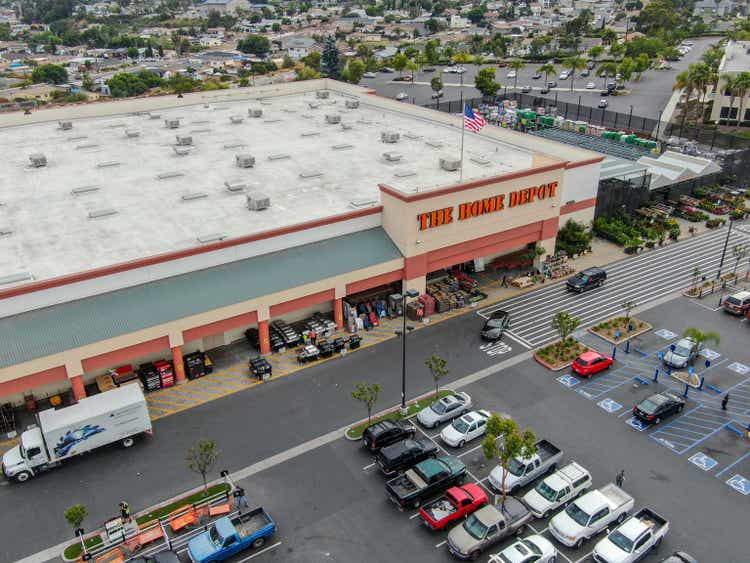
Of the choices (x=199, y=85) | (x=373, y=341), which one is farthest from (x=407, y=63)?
(x=373, y=341)

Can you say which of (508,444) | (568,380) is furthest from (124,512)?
(568,380)

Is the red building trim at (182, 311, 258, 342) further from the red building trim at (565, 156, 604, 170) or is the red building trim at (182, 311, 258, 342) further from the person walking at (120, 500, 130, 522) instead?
the red building trim at (565, 156, 604, 170)

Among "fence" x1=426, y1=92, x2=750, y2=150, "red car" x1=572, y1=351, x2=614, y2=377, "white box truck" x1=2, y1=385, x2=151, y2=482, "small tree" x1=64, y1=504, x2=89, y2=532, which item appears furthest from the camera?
"fence" x1=426, y1=92, x2=750, y2=150

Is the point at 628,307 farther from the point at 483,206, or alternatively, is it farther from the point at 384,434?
the point at 384,434

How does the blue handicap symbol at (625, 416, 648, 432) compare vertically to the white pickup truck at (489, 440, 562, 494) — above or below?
below

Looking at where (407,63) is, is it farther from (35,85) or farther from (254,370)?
(254,370)

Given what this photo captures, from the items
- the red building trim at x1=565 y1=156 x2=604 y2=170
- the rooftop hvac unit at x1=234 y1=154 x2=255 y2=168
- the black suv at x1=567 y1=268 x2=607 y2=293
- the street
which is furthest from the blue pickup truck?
the red building trim at x1=565 y1=156 x2=604 y2=170
